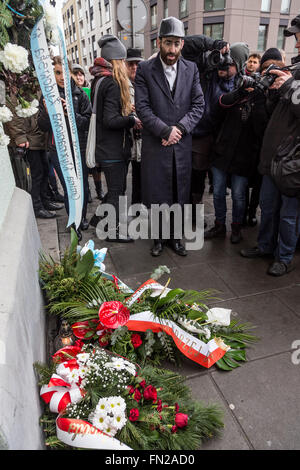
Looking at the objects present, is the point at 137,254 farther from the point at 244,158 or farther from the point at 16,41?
the point at 16,41

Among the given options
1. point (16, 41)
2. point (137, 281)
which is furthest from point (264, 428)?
point (16, 41)

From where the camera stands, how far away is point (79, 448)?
4.81 feet

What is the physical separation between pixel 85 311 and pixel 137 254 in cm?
156

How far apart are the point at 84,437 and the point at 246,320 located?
5.13 feet

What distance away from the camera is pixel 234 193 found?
3732 mm

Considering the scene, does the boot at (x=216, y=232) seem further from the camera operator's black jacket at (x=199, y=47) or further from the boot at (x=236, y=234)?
the camera operator's black jacket at (x=199, y=47)

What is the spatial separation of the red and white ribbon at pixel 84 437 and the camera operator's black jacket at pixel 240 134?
290 cm

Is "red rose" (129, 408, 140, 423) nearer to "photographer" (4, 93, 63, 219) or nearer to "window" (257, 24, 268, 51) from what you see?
"photographer" (4, 93, 63, 219)

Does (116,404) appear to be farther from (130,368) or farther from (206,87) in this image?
(206,87)

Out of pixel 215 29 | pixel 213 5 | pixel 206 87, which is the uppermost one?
pixel 213 5

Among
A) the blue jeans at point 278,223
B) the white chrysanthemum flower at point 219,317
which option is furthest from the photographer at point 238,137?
the white chrysanthemum flower at point 219,317

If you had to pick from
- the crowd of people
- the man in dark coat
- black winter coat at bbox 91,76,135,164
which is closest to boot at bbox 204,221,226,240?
the crowd of people

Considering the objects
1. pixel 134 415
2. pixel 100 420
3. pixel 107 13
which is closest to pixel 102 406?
pixel 100 420

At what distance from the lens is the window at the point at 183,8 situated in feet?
72.2
